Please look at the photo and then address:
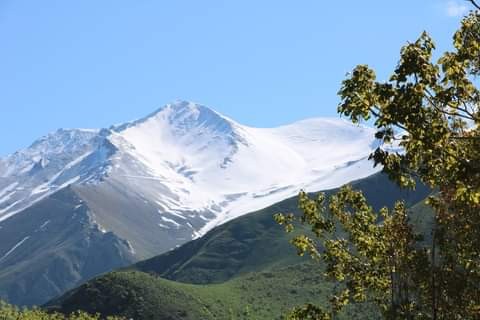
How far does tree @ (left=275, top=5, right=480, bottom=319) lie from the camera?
22656mm

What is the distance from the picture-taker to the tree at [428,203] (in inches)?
892

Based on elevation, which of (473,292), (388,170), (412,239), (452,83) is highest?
(452,83)

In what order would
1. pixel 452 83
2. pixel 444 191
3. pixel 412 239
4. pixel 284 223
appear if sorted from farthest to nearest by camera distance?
pixel 284 223 → pixel 412 239 → pixel 444 191 → pixel 452 83

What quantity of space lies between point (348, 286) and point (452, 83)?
12705mm

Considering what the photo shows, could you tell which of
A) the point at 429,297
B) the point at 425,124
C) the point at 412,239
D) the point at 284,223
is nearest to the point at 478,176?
the point at 425,124

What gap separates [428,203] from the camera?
32188mm

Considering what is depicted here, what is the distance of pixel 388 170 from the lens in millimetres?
24609

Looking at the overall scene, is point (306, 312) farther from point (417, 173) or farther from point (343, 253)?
point (417, 173)

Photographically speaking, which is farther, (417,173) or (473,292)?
(473,292)

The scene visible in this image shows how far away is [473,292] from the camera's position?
3100 cm

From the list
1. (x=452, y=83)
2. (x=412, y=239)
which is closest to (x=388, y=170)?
(x=452, y=83)

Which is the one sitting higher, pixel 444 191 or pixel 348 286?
pixel 444 191

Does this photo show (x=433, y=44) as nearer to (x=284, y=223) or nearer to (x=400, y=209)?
(x=400, y=209)

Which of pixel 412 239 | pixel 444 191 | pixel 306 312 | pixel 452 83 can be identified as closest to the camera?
pixel 452 83
